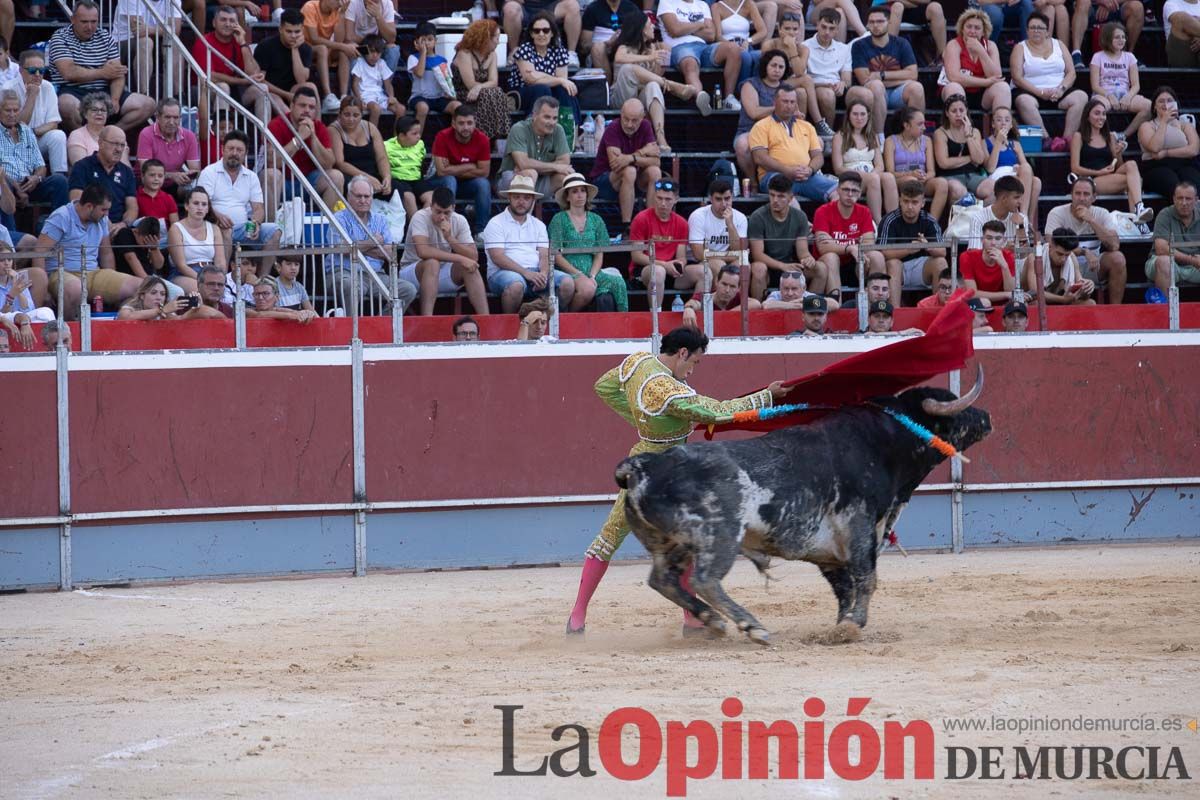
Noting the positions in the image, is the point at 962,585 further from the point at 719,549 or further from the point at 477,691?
the point at 477,691

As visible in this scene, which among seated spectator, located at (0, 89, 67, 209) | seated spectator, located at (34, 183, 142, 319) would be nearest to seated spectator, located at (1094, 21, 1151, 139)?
seated spectator, located at (34, 183, 142, 319)

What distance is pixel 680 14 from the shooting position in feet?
43.9

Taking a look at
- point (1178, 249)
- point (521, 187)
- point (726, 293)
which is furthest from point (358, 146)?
point (1178, 249)

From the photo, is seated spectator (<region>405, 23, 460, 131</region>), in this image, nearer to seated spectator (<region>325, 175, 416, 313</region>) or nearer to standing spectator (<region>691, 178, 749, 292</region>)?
seated spectator (<region>325, 175, 416, 313</region>)

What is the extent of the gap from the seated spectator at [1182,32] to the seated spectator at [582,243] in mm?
6376

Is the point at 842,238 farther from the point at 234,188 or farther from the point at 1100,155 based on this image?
the point at 234,188

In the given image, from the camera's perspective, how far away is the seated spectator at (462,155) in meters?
11.8

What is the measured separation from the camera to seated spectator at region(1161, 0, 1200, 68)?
47.0 feet

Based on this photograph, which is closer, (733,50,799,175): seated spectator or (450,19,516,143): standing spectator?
(450,19,516,143): standing spectator

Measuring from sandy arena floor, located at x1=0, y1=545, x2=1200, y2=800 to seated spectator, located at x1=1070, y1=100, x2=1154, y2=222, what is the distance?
5029 mm

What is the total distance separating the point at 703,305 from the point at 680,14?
4.35 meters

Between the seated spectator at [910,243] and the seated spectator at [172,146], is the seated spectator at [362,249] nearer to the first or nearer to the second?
the seated spectator at [172,146]

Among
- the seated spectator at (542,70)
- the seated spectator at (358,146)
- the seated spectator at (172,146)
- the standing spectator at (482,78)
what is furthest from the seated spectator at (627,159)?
the seated spectator at (172,146)

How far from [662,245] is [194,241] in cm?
302
